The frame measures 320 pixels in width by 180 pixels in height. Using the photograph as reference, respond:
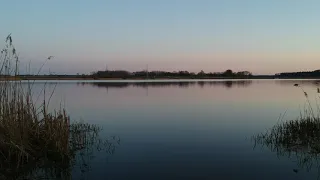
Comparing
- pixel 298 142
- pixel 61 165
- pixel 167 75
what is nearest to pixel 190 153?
pixel 61 165

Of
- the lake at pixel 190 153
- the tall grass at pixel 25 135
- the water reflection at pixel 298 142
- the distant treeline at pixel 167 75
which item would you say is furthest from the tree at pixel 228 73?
the tall grass at pixel 25 135

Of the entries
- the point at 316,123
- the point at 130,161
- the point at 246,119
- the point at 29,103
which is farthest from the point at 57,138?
the point at 246,119

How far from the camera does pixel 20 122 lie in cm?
835

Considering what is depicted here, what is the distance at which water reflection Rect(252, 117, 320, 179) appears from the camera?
8.98 metres

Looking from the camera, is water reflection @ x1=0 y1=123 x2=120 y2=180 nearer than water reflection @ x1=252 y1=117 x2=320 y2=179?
Yes

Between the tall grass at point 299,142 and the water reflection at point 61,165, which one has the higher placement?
the tall grass at point 299,142

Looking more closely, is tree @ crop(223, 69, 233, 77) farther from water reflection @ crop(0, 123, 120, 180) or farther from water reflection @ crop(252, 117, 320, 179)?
water reflection @ crop(0, 123, 120, 180)

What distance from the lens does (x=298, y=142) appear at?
1105 cm

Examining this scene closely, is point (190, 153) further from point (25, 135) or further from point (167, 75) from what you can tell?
point (167, 75)

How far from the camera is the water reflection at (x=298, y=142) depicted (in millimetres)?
8984

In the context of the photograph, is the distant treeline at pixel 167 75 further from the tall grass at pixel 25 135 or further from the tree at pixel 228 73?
the tall grass at pixel 25 135

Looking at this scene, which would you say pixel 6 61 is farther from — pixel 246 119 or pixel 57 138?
pixel 246 119

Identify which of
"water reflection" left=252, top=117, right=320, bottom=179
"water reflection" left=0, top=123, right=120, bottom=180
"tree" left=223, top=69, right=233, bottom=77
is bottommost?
"water reflection" left=0, top=123, right=120, bottom=180

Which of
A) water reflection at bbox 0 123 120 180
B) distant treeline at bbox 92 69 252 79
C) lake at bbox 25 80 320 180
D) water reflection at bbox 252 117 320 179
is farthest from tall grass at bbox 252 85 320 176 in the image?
distant treeline at bbox 92 69 252 79
